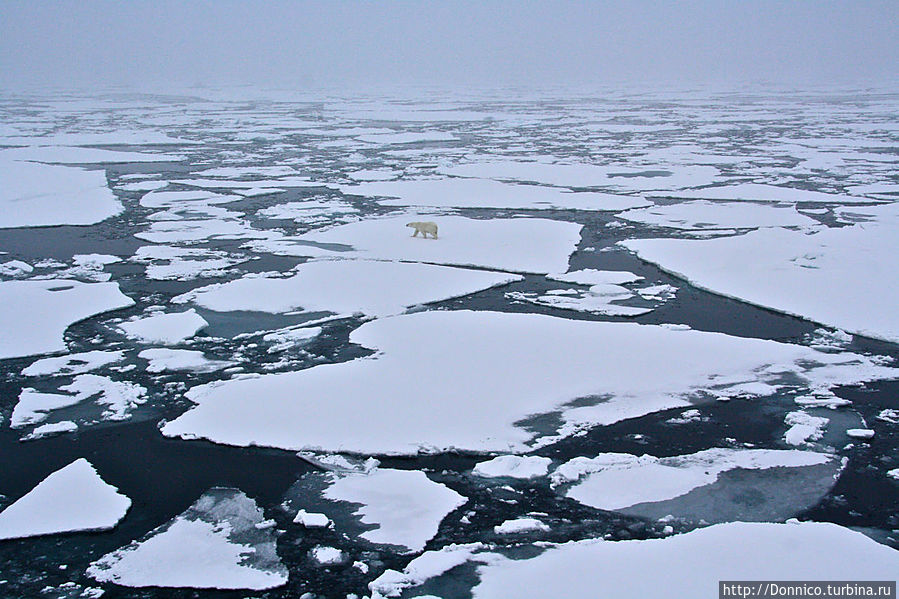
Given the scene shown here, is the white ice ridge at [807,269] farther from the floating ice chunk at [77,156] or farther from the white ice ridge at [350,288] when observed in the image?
the floating ice chunk at [77,156]

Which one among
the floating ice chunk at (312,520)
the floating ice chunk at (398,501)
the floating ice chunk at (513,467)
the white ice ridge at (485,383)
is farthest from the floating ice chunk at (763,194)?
the floating ice chunk at (312,520)

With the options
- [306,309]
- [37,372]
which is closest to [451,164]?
[306,309]

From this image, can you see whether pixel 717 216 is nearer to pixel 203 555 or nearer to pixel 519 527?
pixel 519 527

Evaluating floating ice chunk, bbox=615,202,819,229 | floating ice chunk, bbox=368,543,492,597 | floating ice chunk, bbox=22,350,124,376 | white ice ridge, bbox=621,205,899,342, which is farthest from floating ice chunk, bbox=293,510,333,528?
floating ice chunk, bbox=615,202,819,229

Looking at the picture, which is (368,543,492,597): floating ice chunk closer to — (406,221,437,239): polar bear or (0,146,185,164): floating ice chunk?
(406,221,437,239): polar bear

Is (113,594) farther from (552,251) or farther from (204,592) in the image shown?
(552,251)

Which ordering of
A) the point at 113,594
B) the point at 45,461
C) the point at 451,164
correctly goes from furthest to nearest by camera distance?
the point at 451,164 < the point at 45,461 < the point at 113,594
